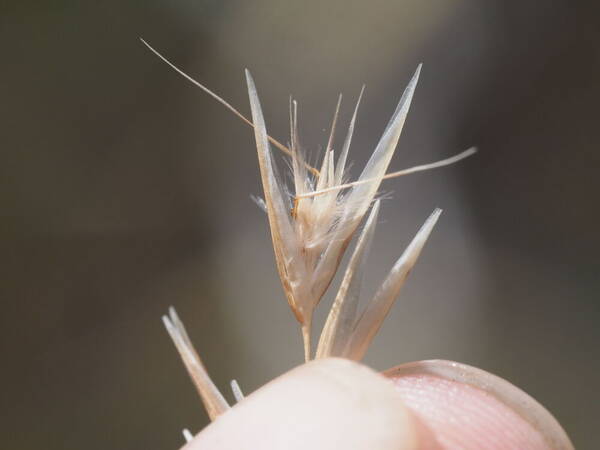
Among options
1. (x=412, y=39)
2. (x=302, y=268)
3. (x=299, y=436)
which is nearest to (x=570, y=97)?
(x=412, y=39)

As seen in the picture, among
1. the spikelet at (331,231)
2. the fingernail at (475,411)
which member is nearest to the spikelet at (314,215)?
the spikelet at (331,231)

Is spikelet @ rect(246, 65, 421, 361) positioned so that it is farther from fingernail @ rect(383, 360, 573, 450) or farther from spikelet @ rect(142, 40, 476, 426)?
fingernail @ rect(383, 360, 573, 450)

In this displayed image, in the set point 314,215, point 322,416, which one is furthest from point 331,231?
point 322,416

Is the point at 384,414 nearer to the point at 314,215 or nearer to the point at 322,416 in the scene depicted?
the point at 322,416

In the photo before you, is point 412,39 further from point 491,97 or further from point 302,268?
point 302,268

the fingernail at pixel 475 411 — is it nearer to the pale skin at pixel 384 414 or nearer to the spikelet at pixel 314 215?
the pale skin at pixel 384 414

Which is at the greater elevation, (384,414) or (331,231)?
(331,231)
